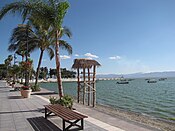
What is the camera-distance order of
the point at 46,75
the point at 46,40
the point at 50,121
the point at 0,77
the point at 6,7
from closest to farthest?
the point at 50,121 < the point at 6,7 < the point at 46,40 < the point at 0,77 < the point at 46,75

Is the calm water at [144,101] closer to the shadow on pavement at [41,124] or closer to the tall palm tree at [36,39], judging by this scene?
the tall palm tree at [36,39]

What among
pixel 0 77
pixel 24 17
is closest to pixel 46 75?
pixel 0 77

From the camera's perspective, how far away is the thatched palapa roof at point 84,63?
1772 cm

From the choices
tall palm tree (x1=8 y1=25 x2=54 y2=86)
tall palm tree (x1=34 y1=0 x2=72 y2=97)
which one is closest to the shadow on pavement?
tall palm tree (x1=34 y1=0 x2=72 y2=97)

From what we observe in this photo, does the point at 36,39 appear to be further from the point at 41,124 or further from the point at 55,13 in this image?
the point at 41,124

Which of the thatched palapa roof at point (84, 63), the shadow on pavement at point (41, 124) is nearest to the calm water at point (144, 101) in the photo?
the thatched palapa roof at point (84, 63)

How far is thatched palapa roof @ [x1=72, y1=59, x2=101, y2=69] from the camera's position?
17.7m

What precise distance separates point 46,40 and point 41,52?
215cm

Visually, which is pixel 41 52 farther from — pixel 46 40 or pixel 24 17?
pixel 24 17

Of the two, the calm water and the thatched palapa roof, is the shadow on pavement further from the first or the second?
the calm water

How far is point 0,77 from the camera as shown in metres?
108

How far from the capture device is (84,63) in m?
17.7

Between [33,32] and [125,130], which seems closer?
[125,130]

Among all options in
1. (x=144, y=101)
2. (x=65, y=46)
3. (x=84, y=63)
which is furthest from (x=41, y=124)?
(x=144, y=101)
